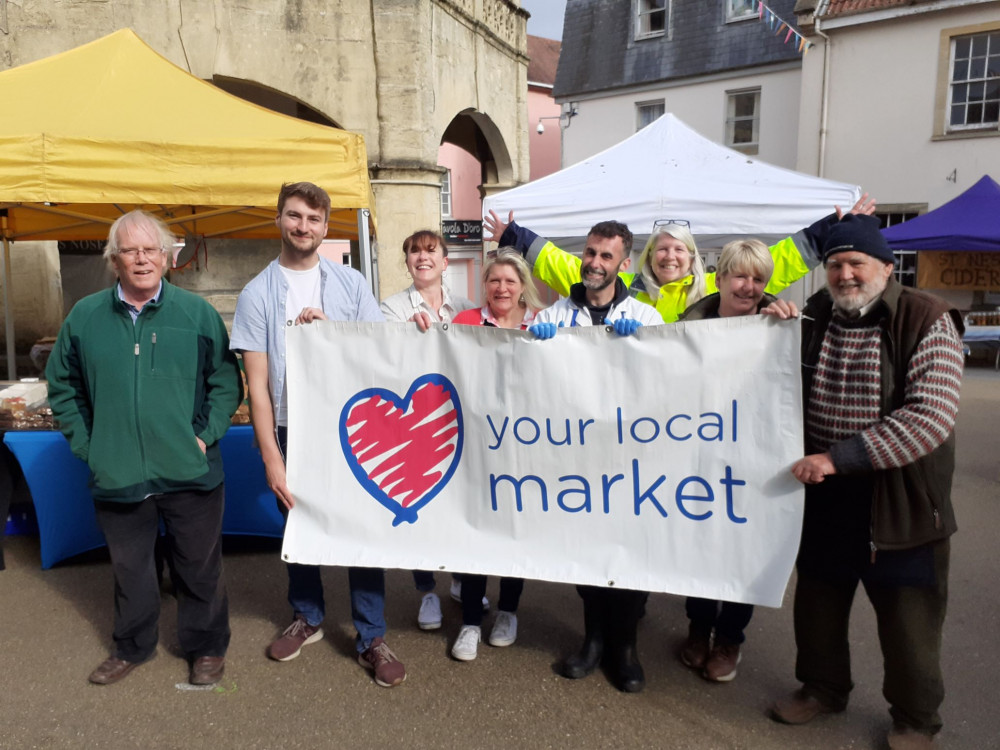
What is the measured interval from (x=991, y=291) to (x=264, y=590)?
14008 mm

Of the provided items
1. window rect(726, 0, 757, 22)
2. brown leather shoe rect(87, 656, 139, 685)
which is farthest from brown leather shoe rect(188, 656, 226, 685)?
window rect(726, 0, 757, 22)

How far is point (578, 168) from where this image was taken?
24.9ft

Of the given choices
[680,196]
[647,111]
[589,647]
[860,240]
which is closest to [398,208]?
[680,196]

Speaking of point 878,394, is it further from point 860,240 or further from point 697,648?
point 697,648

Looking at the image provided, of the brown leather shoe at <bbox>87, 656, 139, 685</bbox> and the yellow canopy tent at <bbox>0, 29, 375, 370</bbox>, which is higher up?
the yellow canopy tent at <bbox>0, 29, 375, 370</bbox>

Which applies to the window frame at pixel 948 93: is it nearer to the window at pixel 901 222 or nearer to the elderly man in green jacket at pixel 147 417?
the window at pixel 901 222

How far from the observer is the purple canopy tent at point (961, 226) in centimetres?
1233

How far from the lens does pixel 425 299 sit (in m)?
3.67

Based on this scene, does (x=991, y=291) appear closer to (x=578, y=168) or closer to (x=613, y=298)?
(x=578, y=168)

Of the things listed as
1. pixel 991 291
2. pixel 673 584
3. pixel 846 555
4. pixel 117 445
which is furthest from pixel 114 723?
pixel 991 291

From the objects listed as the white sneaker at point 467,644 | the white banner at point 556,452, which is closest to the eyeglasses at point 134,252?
the white banner at point 556,452

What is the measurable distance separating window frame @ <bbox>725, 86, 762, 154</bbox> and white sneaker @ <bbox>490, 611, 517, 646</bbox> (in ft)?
55.5

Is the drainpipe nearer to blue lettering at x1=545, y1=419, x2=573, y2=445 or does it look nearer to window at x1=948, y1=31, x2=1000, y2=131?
window at x1=948, y1=31, x2=1000, y2=131

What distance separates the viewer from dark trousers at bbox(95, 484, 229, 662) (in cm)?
303
